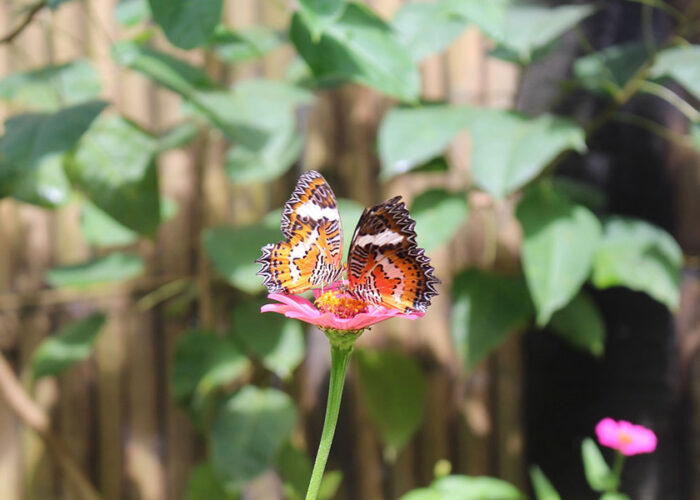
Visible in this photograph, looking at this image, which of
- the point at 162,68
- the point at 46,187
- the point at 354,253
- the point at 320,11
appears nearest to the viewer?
the point at 354,253

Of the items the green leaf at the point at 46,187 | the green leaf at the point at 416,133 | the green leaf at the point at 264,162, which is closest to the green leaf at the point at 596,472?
the green leaf at the point at 416,133

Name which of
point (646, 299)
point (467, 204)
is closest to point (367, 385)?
point (467, 204)

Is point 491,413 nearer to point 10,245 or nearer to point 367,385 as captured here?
point 367,385

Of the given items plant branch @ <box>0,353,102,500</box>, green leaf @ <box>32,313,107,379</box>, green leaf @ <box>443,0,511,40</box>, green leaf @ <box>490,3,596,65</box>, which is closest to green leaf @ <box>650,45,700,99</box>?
green leaf @ <box>490,3,596,65</box>

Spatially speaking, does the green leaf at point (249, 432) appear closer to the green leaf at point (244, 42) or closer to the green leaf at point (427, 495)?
the green leaf at point (427, 495)

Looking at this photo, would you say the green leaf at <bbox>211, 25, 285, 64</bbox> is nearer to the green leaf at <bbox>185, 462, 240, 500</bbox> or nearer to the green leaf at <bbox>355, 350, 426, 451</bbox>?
the green leaf at <bbox>355, 350, 426, 451</bbox>

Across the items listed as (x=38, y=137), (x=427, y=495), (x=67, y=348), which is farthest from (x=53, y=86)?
(x=427, y=495)

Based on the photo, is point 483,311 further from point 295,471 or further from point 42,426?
point 42,426
